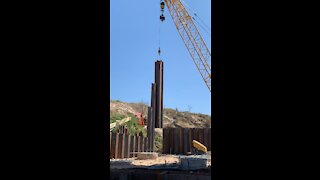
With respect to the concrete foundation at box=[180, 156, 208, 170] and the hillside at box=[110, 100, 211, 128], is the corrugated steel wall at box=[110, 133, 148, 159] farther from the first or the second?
the hillside at box=[110, 100, 211, 128]

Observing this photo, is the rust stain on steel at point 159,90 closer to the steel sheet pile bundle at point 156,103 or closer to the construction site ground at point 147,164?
the steel sheet pile bundle at point 156,103

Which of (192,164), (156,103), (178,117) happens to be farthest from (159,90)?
(178,117)

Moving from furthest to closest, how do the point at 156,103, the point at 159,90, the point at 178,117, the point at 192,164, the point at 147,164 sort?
1. the point at 178,117
2. the point at 156,103
3. the point at 159,90
4. the point at 147,164
5. the point at 192,164

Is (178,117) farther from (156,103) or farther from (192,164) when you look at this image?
(192,164)

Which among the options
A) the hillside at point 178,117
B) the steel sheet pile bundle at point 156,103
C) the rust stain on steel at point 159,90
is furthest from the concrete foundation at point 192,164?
the hillside at point 178,117

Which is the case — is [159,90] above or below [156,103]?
above

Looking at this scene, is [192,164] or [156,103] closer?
[192,164]
